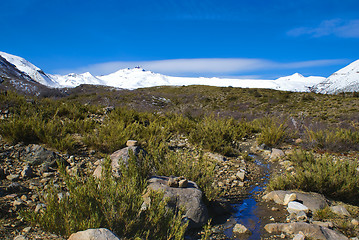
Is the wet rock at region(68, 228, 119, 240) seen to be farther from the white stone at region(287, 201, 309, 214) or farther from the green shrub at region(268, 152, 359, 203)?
the green shrub at region(268, 152, 359, 203)

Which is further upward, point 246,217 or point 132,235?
point 132,235

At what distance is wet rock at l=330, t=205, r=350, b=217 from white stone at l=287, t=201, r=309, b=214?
0.36m

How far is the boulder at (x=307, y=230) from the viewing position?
2.37 meters

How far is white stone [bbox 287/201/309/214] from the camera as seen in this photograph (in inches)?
117

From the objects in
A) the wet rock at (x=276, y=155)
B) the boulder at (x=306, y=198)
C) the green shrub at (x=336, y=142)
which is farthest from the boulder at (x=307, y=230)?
the green shrub at (x=336, y=142)

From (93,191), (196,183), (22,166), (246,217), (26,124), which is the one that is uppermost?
(26,124)

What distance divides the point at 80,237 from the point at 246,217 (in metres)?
2.24

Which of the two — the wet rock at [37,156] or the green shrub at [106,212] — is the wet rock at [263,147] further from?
the wet rock at [37,156]

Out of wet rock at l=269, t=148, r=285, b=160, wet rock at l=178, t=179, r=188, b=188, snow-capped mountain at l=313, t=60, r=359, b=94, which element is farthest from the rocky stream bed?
snow-capped mountain at l=313, t=60, r=359, b=94

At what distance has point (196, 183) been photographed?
10.7 feet

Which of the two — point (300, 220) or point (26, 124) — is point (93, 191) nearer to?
point (300, 220)

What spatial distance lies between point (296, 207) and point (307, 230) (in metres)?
0.55

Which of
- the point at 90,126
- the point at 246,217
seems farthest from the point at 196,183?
the point at 90,126

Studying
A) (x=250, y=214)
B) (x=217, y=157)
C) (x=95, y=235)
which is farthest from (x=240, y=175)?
(x=95, y=235)
